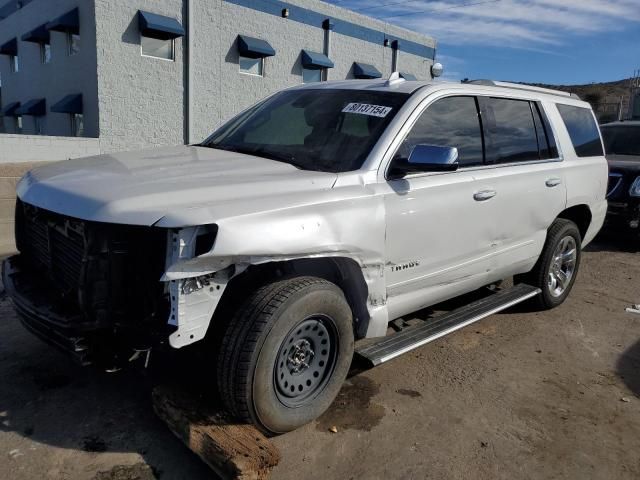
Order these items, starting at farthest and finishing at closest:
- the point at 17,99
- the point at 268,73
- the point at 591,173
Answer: the point at 17,99 < the point at 268,73 < the point at 591,173

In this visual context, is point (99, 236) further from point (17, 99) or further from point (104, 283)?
point (17, 99)

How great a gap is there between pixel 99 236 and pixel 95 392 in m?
1.37

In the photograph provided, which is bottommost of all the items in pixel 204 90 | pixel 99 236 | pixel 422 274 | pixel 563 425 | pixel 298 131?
pixel 563 425

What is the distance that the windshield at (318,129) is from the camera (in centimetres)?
340

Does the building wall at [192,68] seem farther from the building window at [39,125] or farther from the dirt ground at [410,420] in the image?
the dirt ground at [410,420]

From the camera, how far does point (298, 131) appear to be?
376 cm

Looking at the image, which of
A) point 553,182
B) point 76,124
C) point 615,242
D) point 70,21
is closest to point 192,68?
point 70,21

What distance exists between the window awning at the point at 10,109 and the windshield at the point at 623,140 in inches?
785

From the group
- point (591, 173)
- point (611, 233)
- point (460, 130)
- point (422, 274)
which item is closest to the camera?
point (422, 274)

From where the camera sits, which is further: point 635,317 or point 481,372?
point 635,317

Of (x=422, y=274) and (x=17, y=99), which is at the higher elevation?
(x=17, y=99)

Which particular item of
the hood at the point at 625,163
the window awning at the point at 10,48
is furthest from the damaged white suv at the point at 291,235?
the window awning at the point at 10,48

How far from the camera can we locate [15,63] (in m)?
21.8

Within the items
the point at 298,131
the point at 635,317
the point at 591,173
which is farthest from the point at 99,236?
the point at 635,317
